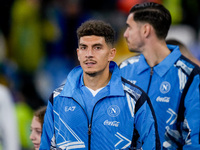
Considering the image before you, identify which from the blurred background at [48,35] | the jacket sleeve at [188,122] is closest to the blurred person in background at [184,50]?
the jacket sleeve at [188,122]

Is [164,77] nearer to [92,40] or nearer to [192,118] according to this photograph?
[192,118]

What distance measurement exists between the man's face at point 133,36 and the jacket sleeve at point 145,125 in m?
1.21

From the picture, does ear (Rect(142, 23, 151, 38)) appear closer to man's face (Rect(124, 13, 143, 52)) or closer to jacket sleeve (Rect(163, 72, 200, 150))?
man's face (Rect(124, 13, 143, 52))

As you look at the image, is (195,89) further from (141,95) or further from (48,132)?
(48,132)

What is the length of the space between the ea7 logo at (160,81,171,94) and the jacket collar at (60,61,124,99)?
33.6 inches

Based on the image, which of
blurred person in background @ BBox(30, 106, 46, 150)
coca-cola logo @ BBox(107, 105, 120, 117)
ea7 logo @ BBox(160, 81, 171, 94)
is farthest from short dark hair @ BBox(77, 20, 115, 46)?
ea7 logo @ BBox(160, 81, 171, 94)

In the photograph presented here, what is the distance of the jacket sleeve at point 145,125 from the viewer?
475 centimetres

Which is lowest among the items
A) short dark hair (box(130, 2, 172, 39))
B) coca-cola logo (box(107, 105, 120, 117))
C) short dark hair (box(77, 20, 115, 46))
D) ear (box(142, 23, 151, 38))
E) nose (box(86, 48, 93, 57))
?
coca-cola logo (box(107, 105, 120, 117))

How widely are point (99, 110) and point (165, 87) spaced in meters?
1.16

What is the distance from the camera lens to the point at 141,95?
4.84m

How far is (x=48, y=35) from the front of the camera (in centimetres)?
1179

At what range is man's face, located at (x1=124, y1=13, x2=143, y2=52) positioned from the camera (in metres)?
5.94

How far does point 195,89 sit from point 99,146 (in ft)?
4.53

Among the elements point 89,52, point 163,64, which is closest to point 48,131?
point 89,52
